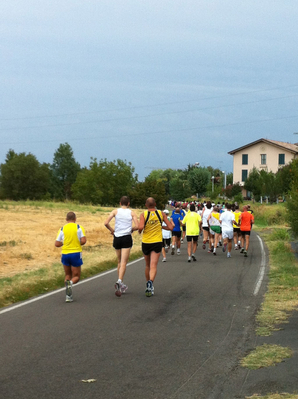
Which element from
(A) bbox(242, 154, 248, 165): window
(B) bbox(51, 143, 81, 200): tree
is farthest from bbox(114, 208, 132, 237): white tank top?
(B) bbox(51, 143, 81, 200): tree

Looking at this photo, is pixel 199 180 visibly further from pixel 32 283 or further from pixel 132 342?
pixel 132 342

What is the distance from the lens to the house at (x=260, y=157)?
9660 centimetres

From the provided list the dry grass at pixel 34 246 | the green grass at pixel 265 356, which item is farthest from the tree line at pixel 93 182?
the green grass at pixel 265 356

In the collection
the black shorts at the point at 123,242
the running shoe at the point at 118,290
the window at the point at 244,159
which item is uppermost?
the window at the point at 244,159

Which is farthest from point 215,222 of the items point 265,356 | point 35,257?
point 265,356

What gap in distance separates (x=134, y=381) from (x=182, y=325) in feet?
9.58

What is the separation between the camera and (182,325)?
28.9 feet

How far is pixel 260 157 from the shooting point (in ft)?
323

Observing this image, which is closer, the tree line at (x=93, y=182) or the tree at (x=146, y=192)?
the tree at (x=146, y=192)

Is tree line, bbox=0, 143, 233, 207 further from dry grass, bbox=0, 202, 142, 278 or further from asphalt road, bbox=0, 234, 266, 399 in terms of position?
asphalt road, bbox=0, 234, 266, 399

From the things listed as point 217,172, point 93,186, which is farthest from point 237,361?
point 217,172

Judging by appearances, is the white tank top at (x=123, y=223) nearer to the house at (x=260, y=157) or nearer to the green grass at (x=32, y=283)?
the green grass at (x=32, y=283)

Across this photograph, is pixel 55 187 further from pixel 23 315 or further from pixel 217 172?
pixel 23 315

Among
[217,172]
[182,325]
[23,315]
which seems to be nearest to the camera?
[182,325]
